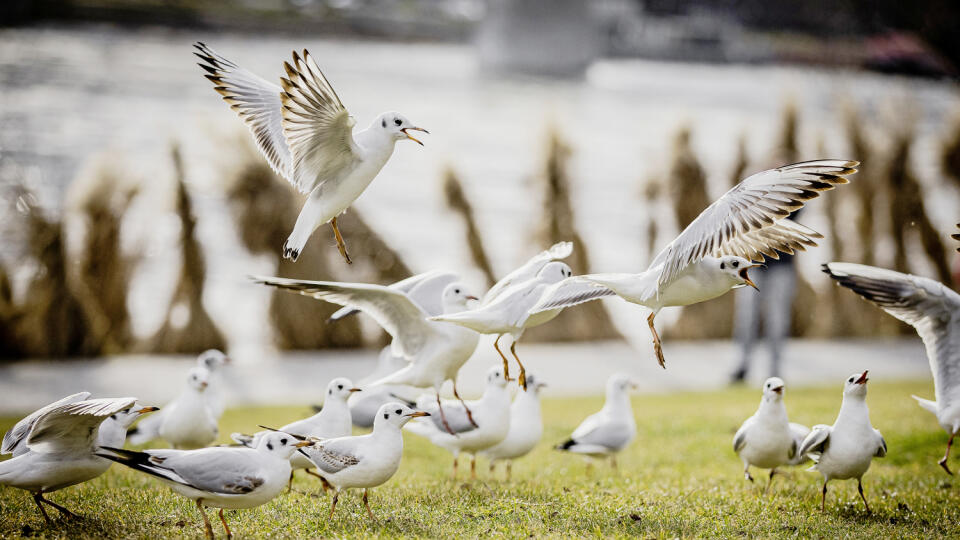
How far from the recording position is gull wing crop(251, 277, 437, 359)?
505cm

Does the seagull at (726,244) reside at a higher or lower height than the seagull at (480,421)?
higher

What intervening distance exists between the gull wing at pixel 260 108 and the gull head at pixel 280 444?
1.46 meters

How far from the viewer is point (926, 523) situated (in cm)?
574

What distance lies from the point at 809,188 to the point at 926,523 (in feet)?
7.79

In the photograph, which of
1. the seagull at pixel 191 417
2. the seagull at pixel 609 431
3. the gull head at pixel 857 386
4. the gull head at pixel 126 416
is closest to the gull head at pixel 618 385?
the seagull at pixel 609 431

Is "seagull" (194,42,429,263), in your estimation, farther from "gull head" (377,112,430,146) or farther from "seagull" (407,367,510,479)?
"seagull" (407,367,510,479)

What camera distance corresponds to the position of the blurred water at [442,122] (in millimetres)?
14469

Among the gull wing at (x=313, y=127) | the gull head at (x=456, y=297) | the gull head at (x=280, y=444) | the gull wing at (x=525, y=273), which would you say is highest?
the gull wing at (x=313, y=127)

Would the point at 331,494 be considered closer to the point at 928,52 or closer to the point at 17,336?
the point at 17,336

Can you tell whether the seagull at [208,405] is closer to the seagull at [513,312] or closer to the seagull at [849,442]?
the seagull at [513,312]

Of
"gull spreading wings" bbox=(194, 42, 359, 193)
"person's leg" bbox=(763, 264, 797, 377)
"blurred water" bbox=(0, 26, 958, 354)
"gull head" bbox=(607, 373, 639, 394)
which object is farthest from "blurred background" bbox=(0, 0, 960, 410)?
"gull spreading wings" bbox=(194, 42, 359, 193)

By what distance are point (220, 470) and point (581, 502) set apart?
2205mm

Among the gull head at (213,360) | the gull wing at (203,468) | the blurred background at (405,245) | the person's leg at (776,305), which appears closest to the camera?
the gull wing at (203,468)

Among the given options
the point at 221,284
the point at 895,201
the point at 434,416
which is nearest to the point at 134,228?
the point at 221,284
